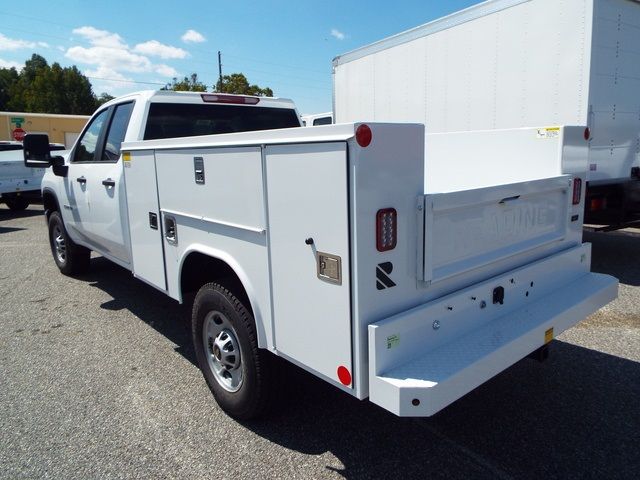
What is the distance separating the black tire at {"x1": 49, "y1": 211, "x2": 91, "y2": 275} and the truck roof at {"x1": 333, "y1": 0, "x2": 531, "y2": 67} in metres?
5.62

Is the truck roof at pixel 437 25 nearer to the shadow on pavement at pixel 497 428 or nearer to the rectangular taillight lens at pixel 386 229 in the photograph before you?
the shadow on pavement at pixel 497 428

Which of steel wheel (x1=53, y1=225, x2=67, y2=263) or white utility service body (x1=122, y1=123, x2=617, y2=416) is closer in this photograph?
white utility service body (x1=122, y1=123, x2=617, y2=416)

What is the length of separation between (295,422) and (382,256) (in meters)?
1.48

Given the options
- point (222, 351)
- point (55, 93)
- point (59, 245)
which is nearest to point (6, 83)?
point (55, 93)

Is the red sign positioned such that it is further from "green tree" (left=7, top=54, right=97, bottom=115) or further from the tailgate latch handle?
"green tree" (left=7, top=54, right=97, bottom=115)

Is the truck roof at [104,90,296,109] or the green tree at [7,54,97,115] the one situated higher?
the green tree at [7,54,97,115]

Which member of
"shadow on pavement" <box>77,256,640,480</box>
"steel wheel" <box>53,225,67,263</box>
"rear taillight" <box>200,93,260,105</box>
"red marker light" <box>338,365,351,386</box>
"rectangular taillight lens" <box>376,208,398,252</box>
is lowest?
"shadow on pavement" <box>77,256,640,480</box>

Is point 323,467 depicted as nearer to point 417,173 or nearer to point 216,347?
point 216,347

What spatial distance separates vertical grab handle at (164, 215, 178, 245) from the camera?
3.47m

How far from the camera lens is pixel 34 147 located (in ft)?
17.1

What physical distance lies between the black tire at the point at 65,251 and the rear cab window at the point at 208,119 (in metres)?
2.50

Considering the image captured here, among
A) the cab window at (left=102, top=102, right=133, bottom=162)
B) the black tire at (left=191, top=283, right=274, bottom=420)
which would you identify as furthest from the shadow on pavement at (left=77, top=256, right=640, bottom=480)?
the cab window at (left=102, top=102, right=133, bottom=162)

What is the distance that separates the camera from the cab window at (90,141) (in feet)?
16.2

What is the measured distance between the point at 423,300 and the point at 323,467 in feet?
3.58
